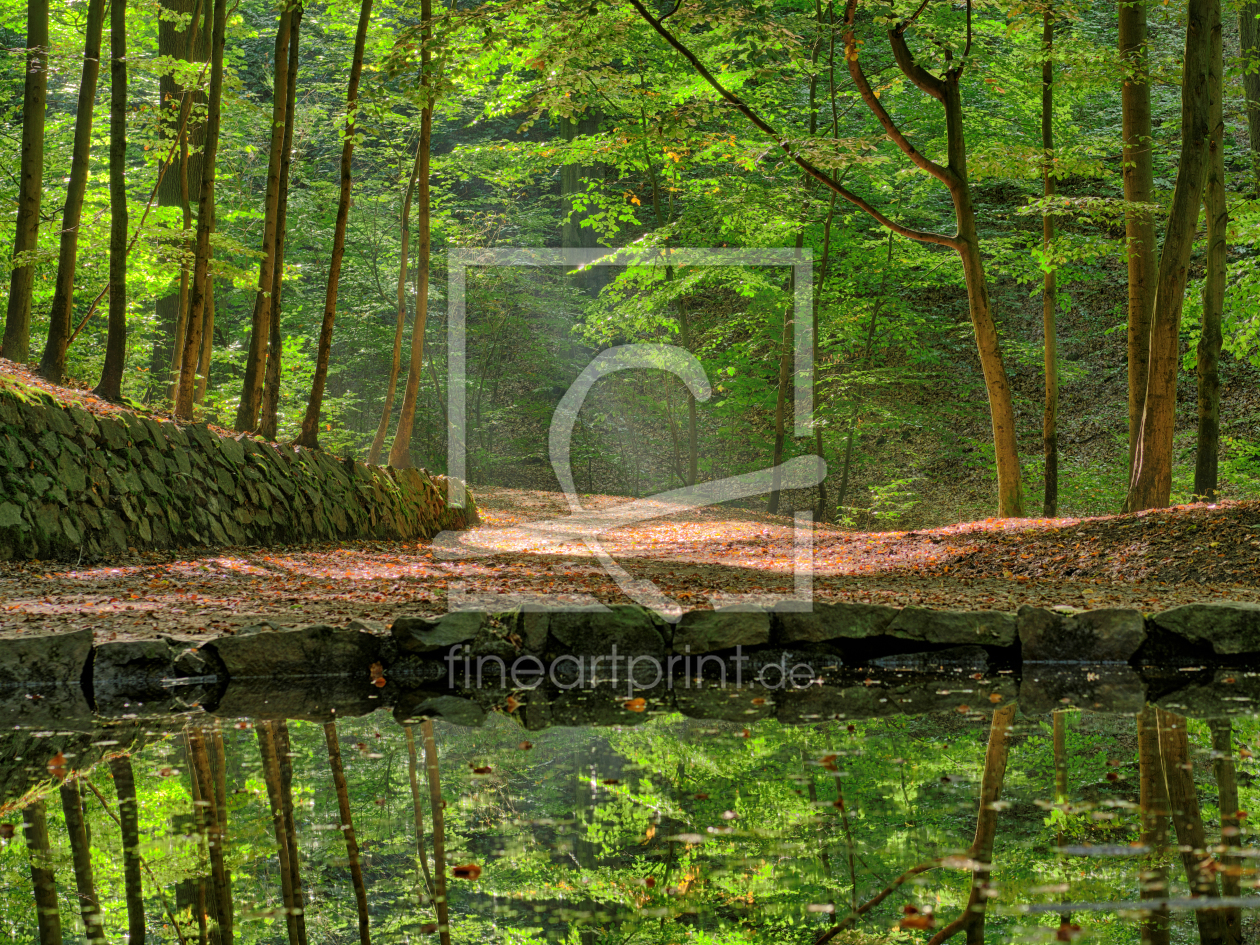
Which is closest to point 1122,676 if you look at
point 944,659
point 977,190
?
point 944,659

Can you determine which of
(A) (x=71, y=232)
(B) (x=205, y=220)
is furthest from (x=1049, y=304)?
(A) (x=71, y=232)

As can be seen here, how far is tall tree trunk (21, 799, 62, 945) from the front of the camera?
221cm

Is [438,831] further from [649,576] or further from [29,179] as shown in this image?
[29,179]

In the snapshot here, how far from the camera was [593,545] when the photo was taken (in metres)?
12.6

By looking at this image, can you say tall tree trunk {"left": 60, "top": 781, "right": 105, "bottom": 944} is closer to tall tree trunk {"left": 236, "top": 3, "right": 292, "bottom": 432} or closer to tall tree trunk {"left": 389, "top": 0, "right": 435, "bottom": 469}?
tall tree trunk {"left": 236, "top": 3, "right": 292, "bottom": 432}

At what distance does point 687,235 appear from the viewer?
16.5 meters

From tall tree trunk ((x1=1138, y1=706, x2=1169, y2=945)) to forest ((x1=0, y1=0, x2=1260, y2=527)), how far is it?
20.4 ft

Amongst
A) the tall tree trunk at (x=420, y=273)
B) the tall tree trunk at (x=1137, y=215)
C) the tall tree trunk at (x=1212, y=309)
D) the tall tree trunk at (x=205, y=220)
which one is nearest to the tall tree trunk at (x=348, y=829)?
the tall tree trunk at (x=205, y=220)

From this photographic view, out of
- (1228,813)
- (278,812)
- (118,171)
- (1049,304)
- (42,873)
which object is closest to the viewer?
(42,873)

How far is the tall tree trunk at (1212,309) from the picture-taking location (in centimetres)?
927

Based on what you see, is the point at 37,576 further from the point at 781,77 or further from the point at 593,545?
the point at 781,77

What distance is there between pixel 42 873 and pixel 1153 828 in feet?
9.64

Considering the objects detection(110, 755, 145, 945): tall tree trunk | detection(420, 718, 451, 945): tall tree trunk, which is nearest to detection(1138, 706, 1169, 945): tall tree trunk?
detection(420, 718, 451, 945): tall tree trunk

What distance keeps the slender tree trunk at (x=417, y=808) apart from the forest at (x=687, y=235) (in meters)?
6.92
